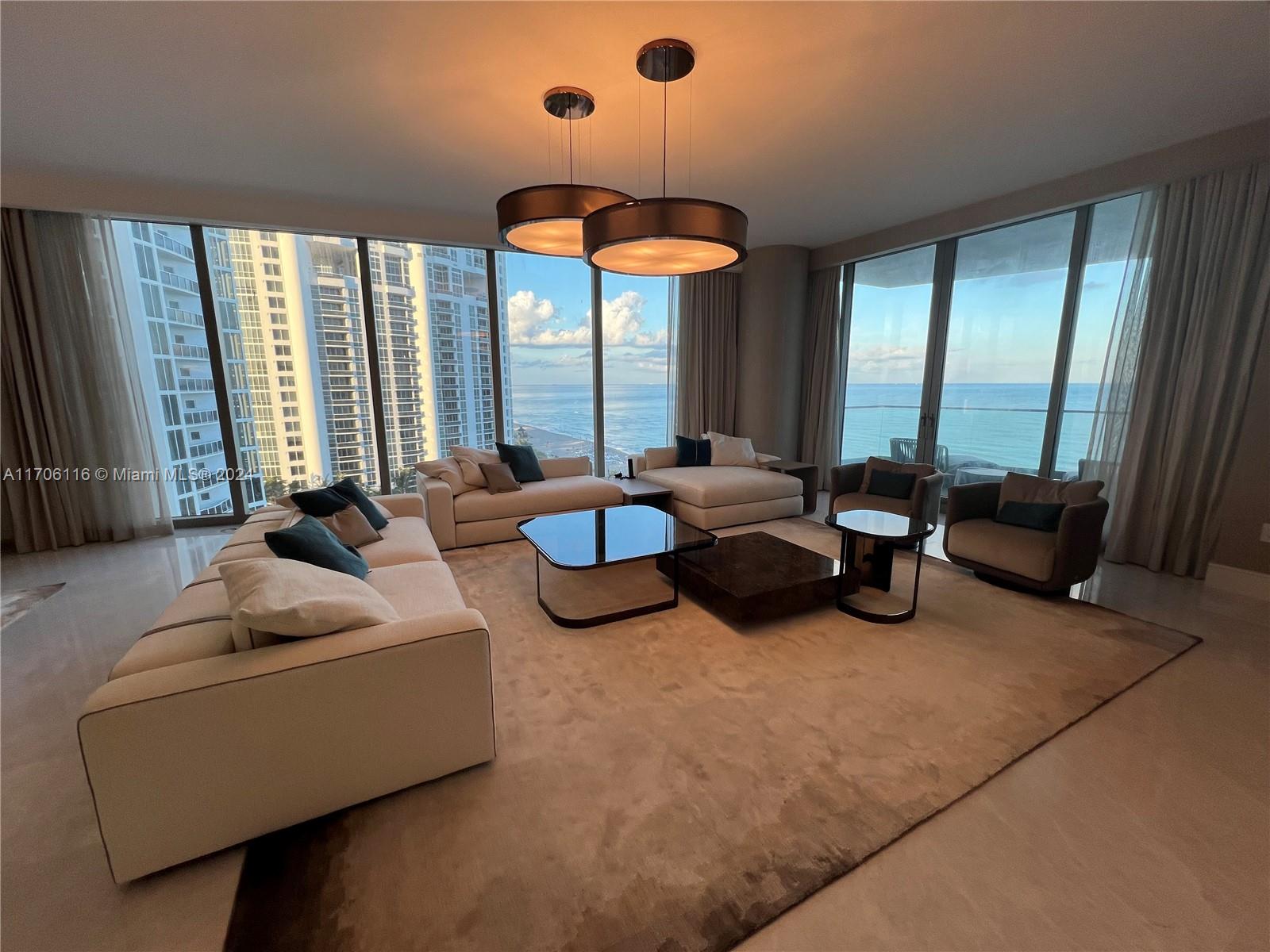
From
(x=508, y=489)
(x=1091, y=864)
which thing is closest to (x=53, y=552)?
(x=508, y=489)

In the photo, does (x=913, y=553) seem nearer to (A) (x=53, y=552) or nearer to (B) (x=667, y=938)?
(B) (x=667, y=938)

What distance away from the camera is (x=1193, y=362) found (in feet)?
10.8

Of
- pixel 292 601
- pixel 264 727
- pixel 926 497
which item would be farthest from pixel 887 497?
pixel 264 727

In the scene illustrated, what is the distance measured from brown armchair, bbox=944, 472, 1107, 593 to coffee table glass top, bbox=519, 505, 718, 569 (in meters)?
1.74

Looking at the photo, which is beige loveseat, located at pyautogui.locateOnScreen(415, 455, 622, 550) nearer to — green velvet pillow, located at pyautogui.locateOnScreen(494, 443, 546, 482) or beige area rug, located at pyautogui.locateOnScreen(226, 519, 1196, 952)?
green velvet pillow, located at pyautogui.locateOnScreen(494, 443, 546, 482)

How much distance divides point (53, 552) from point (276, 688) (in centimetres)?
452

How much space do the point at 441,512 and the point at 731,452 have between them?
9.59 feet

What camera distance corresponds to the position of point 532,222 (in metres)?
2.43

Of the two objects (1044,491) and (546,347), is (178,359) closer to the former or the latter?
(546,347)

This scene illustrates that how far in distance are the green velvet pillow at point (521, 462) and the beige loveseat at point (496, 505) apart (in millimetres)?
71

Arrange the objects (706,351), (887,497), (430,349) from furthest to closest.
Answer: (706,351)
(430,349)
(887,497)

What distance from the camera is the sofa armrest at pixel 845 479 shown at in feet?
13.7

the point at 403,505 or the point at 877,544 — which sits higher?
the point at 403,505

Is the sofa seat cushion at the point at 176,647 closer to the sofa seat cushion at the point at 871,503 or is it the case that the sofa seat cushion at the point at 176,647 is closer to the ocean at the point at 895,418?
the sofa seat cushion at the point at 871,503
